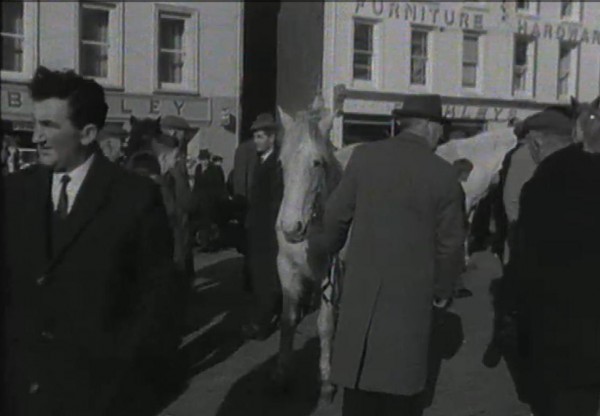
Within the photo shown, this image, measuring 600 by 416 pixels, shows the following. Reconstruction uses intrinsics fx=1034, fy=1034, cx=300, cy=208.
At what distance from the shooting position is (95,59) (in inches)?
250

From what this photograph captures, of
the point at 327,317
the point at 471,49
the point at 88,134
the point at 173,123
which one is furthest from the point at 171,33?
the point at 88,134

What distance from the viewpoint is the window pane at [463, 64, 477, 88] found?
31.6ft

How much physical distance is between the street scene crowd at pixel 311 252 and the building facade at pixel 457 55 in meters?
1.25

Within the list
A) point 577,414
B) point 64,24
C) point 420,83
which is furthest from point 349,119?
point 577,414

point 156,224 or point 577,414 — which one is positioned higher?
point 156,224

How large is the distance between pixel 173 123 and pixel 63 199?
4.55 m

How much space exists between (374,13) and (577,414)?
7512 mm

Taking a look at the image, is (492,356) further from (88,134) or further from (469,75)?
(88,134)

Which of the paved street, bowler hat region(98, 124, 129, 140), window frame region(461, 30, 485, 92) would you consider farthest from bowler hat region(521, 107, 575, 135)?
window frame region(461, 30, 485, 92)

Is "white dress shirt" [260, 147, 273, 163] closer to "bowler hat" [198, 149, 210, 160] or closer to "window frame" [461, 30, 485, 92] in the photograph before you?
"bowler hat" [198, 149, 210, 160]

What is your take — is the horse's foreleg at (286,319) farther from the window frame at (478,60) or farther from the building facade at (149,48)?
the window frame at (478,60)

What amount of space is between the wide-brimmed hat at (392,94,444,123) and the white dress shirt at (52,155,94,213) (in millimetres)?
1756

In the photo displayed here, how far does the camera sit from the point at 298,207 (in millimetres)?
5652

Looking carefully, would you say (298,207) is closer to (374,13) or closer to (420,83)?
(420,83)
